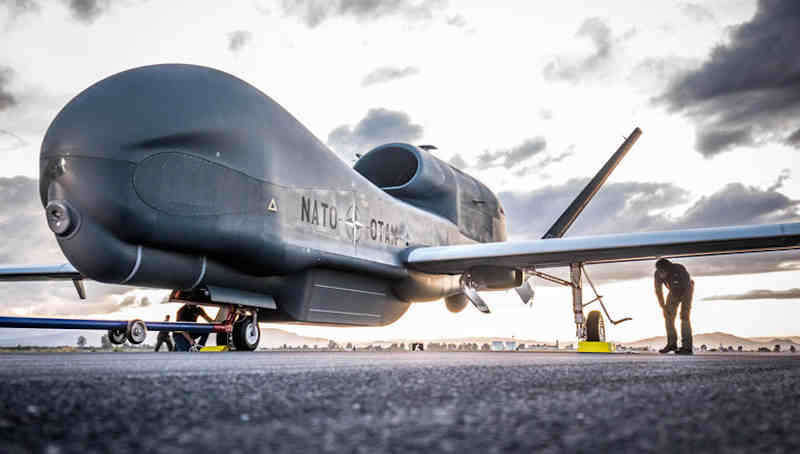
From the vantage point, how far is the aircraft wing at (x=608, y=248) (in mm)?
8548

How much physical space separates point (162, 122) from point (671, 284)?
715 centimetres

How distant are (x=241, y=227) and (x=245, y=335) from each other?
5.04 ft

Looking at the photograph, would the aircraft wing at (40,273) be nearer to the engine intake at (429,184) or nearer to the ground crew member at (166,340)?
the ground crew member at (166,340)

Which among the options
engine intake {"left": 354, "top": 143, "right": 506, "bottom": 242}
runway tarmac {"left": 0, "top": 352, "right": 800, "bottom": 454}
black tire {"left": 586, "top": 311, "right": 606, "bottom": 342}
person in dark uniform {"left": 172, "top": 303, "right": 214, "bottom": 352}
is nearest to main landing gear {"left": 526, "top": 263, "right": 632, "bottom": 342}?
black tire {"left": 586, "top": 311, "right": 606, "bottom": 342}

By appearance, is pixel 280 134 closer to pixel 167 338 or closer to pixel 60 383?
pixel 167 338

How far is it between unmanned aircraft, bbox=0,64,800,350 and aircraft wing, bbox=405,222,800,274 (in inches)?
1.1

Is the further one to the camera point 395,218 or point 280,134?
point 395,218

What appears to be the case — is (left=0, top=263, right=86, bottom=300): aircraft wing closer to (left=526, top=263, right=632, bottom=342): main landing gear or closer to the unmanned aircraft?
the unmanned aircraft

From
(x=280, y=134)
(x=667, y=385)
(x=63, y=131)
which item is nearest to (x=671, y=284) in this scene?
(x=280, y=134)

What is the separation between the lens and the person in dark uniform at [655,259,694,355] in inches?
336

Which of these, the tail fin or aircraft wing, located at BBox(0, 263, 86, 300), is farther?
the tail fin

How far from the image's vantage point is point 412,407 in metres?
1.33

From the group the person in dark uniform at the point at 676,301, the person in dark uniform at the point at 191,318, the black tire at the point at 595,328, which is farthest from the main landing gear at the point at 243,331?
the person in dark uniform at the point at 676,301

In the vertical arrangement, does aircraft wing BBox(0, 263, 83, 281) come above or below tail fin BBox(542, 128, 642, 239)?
below
